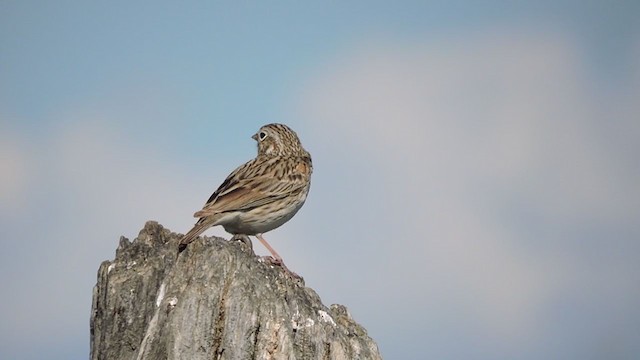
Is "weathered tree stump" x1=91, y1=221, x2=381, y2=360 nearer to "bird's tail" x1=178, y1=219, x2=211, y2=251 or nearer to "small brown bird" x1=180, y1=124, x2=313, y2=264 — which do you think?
"bird's tail" x1=178, y1=219, x2=211, y2=251

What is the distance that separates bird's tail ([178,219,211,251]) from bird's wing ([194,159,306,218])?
0.66m

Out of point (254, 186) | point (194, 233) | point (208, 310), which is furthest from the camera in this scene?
point (254, 186)

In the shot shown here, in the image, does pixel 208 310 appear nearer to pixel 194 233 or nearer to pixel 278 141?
pixel 194 233

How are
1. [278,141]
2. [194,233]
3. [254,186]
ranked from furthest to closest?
[278,141] → [254,186] → [194,233]

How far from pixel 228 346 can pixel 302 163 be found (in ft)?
27.5

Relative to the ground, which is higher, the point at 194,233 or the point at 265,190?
the point at 265,190

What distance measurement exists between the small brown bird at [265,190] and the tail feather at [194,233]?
0.63 feet

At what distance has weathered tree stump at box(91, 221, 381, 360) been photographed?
9.71 meters

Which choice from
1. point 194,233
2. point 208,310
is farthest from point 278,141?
point 208,310

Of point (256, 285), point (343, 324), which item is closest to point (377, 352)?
point (343, 324)

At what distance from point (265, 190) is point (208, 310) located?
6.67 m

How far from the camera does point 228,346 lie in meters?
9.66

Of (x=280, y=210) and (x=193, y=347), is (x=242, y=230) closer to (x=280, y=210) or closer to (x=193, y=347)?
(x=280, y=210)

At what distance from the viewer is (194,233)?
12.1 metres
